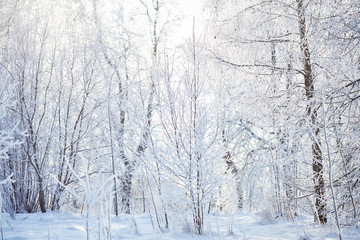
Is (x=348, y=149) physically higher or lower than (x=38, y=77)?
lower

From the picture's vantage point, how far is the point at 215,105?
3371 millimetres

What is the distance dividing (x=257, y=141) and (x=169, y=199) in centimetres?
590

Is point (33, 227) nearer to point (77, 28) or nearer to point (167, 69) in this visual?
point (167, 69)

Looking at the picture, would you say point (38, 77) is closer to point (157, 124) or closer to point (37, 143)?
point (37, 143)

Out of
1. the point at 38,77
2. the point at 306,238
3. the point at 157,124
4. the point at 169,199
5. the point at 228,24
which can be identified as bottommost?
the point at 306,238

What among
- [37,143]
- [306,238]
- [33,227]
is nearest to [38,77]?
[37,143]

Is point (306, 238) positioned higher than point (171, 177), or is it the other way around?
point (171, 177)

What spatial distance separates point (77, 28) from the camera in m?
5.53

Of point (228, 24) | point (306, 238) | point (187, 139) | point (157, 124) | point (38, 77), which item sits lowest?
point (306, 238)

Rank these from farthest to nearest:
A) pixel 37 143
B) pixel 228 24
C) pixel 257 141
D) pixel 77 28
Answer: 1. pixel 257 141
2. pixel 77 28
3. pixel 37 143
4. pixel 228 24

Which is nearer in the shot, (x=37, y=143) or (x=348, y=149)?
(x=348, y=149)

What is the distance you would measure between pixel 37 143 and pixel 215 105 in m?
3.31

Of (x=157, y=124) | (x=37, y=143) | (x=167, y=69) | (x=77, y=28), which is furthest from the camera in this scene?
(x=77, y=28)

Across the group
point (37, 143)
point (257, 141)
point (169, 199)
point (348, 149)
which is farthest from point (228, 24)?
point (257, 141)
